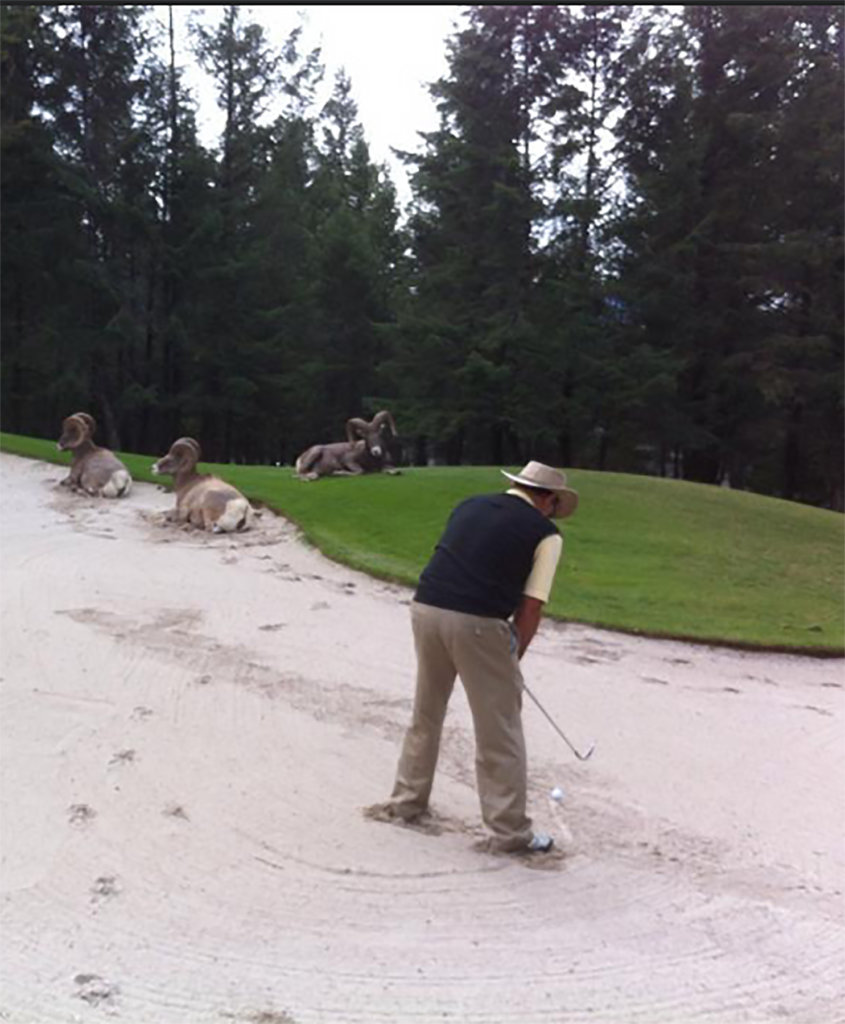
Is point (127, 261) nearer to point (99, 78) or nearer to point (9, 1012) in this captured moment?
point (99, 78)

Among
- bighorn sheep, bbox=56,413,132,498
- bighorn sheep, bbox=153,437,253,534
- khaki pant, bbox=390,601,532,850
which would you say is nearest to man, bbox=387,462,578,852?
khaki pant, bbox=390,601,532,850

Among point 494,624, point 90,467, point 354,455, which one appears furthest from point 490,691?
point 354,455

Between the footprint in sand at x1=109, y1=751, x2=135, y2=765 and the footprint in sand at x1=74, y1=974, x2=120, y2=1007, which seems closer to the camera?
the footprint in sand at x1=74, y1=974, x2=120, y2=1007

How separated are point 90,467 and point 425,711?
14032 millimetres

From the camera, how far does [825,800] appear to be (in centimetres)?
669

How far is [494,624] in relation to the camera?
209 inches

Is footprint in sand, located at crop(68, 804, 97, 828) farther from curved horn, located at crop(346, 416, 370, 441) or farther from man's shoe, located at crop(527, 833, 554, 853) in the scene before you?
curved horn, located at crop(346, 416, 370, 441)

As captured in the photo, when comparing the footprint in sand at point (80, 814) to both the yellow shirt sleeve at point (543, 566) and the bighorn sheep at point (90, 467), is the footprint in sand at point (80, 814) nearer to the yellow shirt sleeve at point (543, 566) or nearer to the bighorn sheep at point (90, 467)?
the yellow shirt sleeve at point (543, 566)

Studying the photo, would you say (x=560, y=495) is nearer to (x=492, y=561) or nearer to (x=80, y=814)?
(x=492, y=561)

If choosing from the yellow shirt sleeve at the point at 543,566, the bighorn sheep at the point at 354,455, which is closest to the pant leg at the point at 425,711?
the yellow shirt sleeve at the point at 543,566

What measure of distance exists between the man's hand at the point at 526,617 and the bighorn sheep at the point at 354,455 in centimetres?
1502

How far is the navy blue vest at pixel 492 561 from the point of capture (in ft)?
17.5

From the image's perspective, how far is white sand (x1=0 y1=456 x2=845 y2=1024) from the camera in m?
4.16

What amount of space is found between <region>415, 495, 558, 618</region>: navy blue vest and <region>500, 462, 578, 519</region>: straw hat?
0.55 ft
